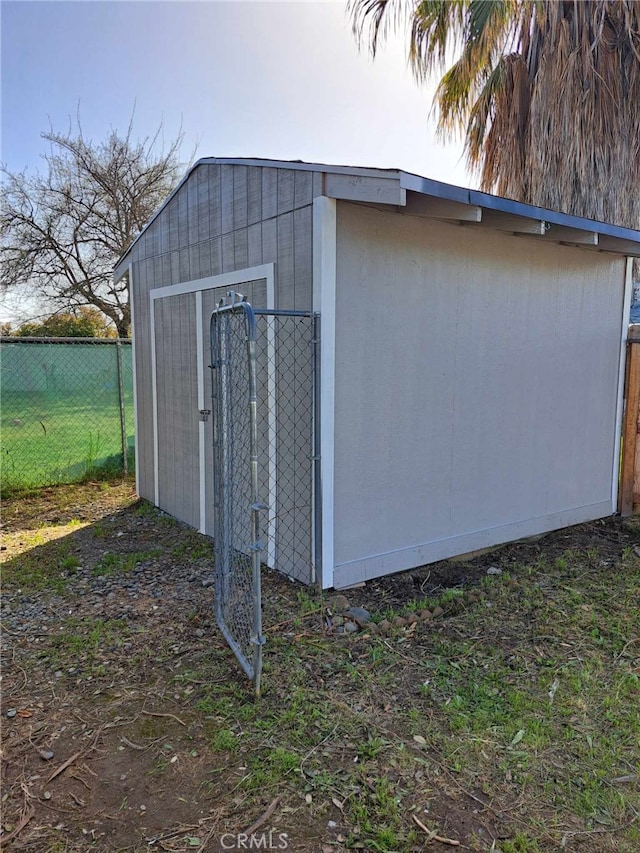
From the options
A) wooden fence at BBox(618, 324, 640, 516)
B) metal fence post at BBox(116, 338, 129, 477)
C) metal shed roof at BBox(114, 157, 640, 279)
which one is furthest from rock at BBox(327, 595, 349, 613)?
metal fence post at BBox(116, 338, 129, 477)

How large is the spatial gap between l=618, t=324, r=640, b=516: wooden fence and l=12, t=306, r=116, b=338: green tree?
10729 millimetres

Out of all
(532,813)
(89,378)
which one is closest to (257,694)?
(532,813)

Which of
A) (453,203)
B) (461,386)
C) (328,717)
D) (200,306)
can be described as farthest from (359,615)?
(200,306)

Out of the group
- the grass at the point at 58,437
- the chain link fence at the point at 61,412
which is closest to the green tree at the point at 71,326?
the chain link fence at the point at 61,412

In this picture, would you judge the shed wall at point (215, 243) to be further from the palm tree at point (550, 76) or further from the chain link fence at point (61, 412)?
the palm tree at point (550, 76)

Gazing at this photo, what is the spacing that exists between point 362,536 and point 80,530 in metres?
2.83

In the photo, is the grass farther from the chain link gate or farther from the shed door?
the chain link gate

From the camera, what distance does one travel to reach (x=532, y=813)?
1.85 meters

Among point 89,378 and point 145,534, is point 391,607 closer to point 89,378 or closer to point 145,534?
point 145,534

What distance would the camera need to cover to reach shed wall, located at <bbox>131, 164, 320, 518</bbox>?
11.4 feet

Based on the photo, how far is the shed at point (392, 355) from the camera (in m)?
3.41

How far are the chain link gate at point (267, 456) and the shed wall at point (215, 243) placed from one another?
335 millimetres

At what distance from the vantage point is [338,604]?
3340 mm

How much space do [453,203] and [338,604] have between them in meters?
2.47
